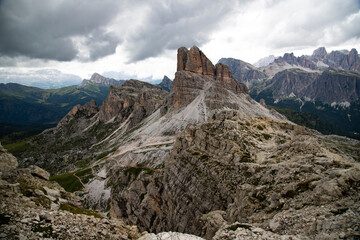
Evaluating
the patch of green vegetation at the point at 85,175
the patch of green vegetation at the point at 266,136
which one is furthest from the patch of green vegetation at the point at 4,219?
the patch of green vegetation at the point at 85,175

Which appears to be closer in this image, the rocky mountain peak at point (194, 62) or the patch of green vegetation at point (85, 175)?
the patch of green vegetation at point (85, 175)

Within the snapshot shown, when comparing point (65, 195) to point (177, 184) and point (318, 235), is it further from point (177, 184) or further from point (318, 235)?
point (318, 235)

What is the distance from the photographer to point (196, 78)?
17212 centimetres

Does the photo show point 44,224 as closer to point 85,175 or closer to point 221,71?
point 85,175

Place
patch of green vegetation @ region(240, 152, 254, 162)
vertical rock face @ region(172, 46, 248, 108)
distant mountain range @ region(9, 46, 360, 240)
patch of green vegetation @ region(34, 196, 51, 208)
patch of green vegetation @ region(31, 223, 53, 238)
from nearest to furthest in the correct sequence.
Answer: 1. patch of green vegetation @ region(31, 223, 53, 238)
2. distant mountain range @ region(9, 46, 360, 240)
3. patch of green vegetation @ region(34, 196, 51, 208)
4. patch of green vegetation @ region(240, 152, 254, 162)
5. vertical rock face @ region(172, 46, 248, 108)

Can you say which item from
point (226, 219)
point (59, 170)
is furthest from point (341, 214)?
point (59, 170)

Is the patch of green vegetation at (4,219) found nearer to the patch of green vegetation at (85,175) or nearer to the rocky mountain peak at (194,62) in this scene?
the patch of green vegetation at (85,175)

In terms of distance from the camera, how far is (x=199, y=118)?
455 ft

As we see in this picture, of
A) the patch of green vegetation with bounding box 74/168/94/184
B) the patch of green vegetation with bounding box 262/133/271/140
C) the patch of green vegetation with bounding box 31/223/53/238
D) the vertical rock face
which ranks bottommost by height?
the patch of green vegetation with bounding box 74/168/94/184

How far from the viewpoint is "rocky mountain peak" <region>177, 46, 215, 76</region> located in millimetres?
175375

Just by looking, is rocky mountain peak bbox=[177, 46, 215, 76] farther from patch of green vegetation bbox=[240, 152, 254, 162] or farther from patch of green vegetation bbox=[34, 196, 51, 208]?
patch of green vegetation bbox=[34, 196, 51, 208]

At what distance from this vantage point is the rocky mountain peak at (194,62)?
6905 inches

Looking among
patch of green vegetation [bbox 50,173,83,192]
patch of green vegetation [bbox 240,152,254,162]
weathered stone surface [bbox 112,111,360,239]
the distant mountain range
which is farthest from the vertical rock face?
patch of green vegetation [bbox 240,152,254,162]

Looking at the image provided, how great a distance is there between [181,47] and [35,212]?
18166 centimetres
